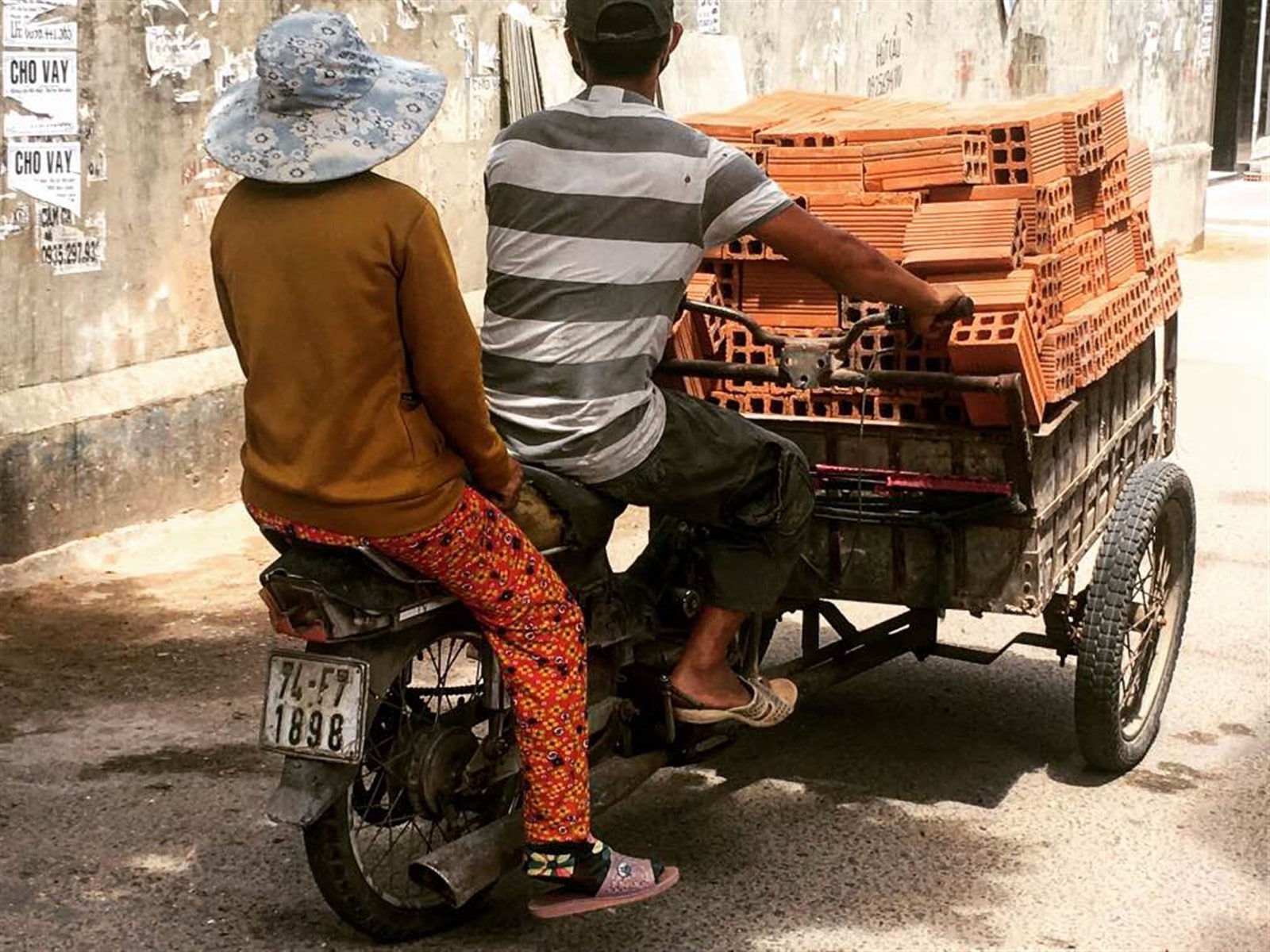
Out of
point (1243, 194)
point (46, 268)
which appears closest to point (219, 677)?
point (46, 268)

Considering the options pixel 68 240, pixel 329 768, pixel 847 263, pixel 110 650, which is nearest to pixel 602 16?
pixel 847 263

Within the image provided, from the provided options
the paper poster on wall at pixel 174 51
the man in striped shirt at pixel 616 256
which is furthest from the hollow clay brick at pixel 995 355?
the paper poster on wall at pixel 174 51

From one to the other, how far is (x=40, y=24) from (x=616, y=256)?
3927mm

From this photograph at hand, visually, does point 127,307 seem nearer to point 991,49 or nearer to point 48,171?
point 48,171

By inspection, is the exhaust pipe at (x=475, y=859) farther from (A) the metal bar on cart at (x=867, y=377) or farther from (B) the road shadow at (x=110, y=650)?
(B) the road shadow at (x=110, y=650)

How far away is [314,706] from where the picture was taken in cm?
379

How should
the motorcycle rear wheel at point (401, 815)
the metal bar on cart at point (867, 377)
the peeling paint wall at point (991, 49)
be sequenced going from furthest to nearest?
the peeling paint wall at point (991, 49) < the metal bar on cart at point (867, 377) < the motorcycle rear wheel at point (401, 815)

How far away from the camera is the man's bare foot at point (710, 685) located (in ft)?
14.7

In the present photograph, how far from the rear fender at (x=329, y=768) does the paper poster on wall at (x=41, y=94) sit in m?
3.91

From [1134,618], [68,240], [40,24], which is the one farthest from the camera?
[68,240]

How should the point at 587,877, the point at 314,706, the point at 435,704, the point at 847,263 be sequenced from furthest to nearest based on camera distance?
the point at 435,704 < the point at 847,263 < the point at 587,877 < the point at 314,706

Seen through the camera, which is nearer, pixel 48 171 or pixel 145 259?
pixel 48 171

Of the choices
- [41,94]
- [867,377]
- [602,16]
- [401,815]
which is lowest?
[401,815]

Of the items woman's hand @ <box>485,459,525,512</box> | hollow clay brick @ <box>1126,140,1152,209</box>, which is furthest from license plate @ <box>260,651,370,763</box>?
hollow clay brick @ <box>1126,140,1152,209</box>
